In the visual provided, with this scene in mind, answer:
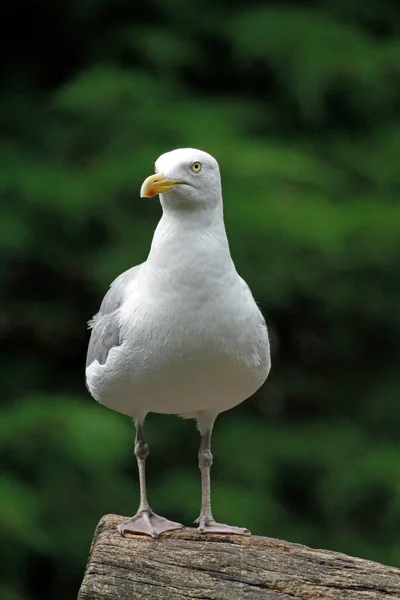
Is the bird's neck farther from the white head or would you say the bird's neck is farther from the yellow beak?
the yellow beak

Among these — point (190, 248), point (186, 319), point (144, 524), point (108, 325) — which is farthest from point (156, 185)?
point (144, 524)

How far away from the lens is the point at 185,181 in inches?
177

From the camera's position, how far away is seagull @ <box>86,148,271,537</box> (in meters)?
4.49

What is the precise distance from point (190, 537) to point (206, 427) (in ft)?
1.42

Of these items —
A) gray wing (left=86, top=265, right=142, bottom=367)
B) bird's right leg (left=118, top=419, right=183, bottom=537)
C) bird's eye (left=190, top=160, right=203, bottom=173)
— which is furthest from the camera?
bird's right leg (left=118, top=419, right=183, bottom=537)

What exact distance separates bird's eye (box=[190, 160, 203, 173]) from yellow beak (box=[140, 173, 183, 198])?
7 centimetres

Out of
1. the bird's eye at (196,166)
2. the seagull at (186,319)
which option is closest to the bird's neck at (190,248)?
the seagull at (186,319)

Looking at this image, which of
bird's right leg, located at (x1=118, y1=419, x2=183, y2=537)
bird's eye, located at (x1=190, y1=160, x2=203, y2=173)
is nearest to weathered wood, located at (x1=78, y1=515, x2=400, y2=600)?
bird's right leg, located at (x1=118, y1=419, x2=183, y2=537)

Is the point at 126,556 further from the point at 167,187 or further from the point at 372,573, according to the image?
the point at 167,187

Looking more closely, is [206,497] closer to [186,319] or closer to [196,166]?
[186,319]

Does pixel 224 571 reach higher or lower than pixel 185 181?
lower

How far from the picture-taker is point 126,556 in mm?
4746

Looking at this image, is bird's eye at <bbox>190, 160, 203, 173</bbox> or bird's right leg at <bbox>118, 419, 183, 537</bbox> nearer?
bird's eye at <bbox>190, 160, 203, 173</bbox>

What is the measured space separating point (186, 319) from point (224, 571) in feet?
2.87
